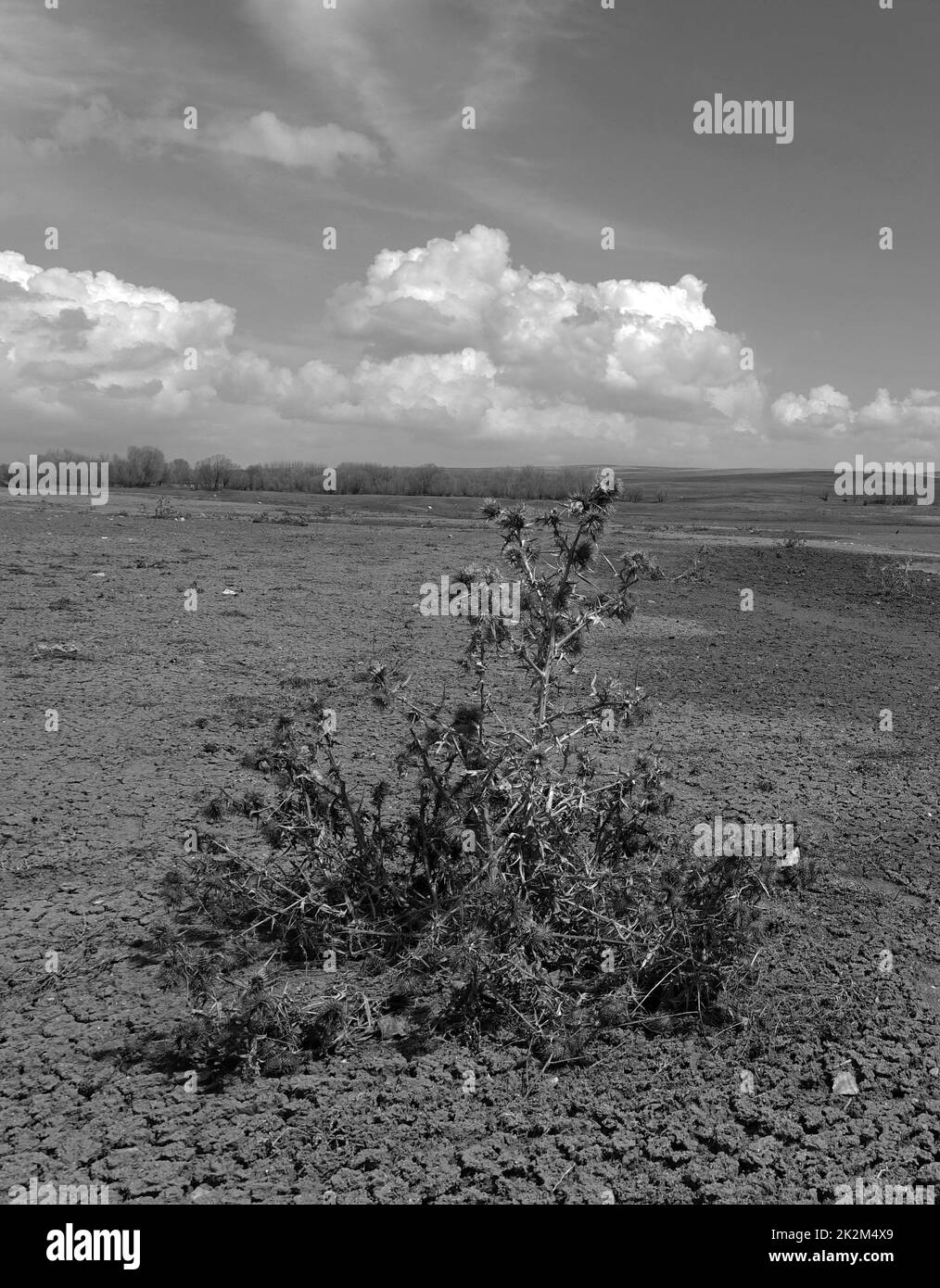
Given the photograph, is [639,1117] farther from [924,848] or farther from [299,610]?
[299,610]

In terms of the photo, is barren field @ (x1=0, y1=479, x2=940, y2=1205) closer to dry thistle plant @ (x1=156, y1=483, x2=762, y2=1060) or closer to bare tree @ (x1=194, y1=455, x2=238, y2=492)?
dry thistle plant @ (x1=156, y1=483, x2=762, y2=1060)

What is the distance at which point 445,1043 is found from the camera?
271 centimetres

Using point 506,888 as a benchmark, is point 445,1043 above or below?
below

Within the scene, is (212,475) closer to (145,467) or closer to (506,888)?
(145,467)

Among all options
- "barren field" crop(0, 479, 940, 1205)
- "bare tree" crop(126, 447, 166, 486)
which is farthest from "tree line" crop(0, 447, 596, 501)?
"barren field" crop(0, 479, 940, 1205)

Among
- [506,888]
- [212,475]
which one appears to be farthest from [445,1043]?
Answer: [212,475]

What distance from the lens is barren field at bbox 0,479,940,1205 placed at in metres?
2.30

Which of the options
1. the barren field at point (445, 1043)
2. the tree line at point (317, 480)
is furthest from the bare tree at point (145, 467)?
the barren field at point (445, 1043)

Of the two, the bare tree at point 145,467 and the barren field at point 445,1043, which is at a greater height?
the bare tree at point 145,467

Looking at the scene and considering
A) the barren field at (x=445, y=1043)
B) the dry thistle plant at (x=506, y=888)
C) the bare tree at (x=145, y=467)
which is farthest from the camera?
the bare tree at (x=145, y=467)

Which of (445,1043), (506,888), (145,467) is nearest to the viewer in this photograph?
(445,1043)

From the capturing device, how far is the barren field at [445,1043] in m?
2.30

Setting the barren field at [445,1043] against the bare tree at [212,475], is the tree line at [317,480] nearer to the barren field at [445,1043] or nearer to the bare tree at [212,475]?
the bare tree at [212,475]

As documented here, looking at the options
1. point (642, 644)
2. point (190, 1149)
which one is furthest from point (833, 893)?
point (642, 644)
